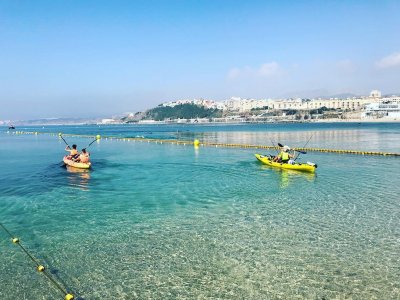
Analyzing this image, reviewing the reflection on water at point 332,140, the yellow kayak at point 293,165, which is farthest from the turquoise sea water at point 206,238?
the reflection on water at point 332,140

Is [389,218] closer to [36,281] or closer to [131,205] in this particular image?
[131,205]

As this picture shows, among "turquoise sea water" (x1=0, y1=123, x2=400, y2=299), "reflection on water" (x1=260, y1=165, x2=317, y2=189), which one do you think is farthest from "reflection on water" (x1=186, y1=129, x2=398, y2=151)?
"turquoise sea water" (x1=0, y1=123, x2=400, y2=299)

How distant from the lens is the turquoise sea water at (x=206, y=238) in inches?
394

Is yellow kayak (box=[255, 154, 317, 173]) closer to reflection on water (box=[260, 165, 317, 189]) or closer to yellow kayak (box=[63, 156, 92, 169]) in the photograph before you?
reflection on water (box=[260, 165, 317, 189])

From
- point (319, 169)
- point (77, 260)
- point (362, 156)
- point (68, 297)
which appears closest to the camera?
point (68, 297)

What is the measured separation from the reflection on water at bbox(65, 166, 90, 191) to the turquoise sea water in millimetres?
330

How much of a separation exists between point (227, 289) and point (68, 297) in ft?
14.0

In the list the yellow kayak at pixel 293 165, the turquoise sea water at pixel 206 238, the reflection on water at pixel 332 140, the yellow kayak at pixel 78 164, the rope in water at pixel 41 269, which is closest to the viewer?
the rope in water at pixel 41 269

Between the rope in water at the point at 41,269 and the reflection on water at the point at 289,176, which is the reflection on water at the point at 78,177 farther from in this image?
the reflection on water at the point at 289,176

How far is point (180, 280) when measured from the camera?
1038 cm

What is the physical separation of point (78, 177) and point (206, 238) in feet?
55.8

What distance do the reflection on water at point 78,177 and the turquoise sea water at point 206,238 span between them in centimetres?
33

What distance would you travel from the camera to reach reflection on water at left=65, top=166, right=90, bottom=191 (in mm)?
24062

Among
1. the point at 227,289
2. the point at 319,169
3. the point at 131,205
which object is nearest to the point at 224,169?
the point at 319,169
